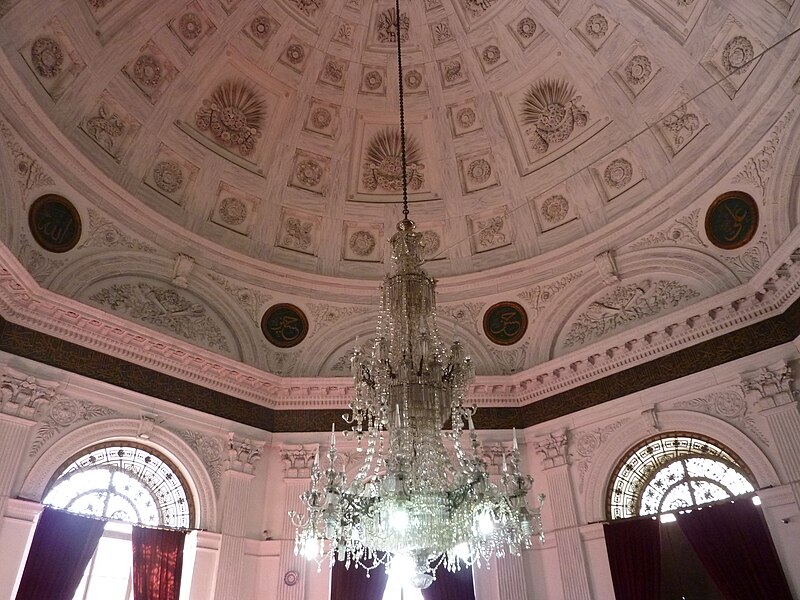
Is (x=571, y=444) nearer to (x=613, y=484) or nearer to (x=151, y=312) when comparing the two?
(x=613, y=484)

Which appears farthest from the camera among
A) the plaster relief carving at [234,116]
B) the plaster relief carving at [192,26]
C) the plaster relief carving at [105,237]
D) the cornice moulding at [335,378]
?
the plaster relief carving at [234,116]

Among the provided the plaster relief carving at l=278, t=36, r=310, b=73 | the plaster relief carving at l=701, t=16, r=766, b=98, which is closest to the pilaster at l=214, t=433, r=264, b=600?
the plaster relief carving at l=278, t=36, r=310, b=73

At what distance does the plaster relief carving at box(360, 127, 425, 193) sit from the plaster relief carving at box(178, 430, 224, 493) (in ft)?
20.3

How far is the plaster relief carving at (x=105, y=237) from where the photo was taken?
10.8m

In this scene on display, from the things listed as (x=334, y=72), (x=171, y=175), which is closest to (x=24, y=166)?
(x=171, y=175)

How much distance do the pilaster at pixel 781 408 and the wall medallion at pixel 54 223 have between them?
11.2 m

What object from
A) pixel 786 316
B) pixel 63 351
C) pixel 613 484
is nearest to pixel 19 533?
pixel 63 351

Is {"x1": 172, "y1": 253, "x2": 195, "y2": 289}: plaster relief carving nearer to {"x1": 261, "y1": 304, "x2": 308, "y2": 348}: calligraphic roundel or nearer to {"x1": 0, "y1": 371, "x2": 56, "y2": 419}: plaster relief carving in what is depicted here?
{"x1": 261, "y1": 304, "x2": 308, "y2": 348}: calligraphic roundel

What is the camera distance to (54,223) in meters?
10.3

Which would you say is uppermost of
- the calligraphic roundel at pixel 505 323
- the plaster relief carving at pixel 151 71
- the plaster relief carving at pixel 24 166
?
the plaster relief carving at pixel 151 71

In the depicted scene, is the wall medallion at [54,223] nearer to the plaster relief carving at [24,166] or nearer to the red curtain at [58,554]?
the plaster relief carving at [24,166]

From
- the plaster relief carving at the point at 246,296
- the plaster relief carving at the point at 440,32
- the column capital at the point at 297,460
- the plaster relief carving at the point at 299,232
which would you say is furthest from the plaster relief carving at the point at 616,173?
the column capital at the point at 297,460

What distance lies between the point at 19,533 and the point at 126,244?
5.12 m

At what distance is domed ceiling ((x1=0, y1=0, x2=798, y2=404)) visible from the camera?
1007 centimetres
